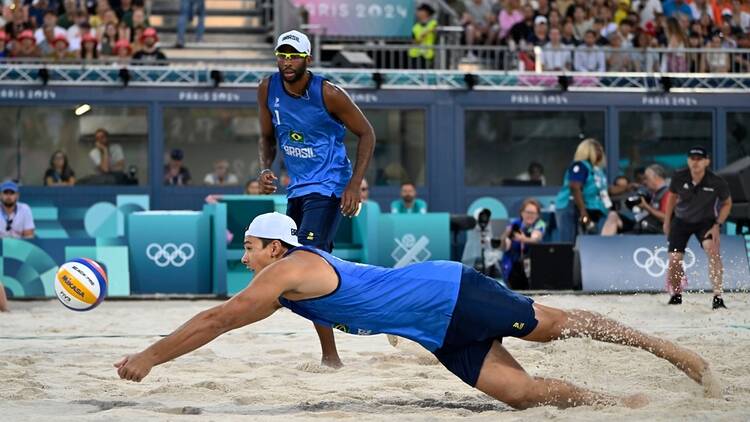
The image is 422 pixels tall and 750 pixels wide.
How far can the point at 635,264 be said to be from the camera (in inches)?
593

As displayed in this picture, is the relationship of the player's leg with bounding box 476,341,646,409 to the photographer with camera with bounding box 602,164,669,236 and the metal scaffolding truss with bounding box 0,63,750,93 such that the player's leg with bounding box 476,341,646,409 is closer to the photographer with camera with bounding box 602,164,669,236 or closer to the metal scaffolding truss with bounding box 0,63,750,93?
the photographer with camera with bounding box 602,164,669,236

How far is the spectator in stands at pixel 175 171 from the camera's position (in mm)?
17984

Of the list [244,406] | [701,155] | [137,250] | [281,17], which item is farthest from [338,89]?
[281,17]

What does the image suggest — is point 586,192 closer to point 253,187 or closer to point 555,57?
point 555,57

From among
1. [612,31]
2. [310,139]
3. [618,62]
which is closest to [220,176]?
[618,62]

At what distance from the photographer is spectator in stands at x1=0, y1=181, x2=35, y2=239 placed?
49.4ft

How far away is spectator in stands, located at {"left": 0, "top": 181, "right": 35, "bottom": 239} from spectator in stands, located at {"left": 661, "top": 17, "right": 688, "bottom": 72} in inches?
356

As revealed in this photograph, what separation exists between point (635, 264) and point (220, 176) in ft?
20.1

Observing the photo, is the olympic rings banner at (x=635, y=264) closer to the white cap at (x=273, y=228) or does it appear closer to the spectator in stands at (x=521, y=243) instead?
the spectator in stands at (x=521, y=243)

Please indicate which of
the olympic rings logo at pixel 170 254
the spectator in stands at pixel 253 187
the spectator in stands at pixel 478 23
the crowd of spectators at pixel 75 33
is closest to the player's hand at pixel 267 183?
the olympic rings logo at pixel 170 254

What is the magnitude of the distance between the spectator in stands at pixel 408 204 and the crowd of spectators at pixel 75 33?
3.67m

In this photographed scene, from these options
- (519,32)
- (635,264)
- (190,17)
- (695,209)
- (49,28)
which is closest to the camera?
(695,209)

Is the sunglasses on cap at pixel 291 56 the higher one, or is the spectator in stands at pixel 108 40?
the spectator in stands at pixel 108 40

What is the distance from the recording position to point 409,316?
19.9 feet
